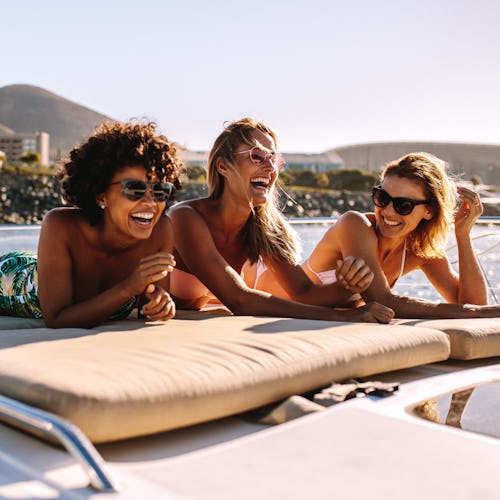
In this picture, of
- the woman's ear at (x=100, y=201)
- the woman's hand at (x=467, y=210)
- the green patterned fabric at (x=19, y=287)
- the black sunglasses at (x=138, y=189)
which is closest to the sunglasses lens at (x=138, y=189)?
the black sunglasses at (x=138, y=189)

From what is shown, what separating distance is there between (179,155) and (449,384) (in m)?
1.21

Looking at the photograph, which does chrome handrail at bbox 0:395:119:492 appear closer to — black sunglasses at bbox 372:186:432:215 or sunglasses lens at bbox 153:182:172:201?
sunglasses lens at bbox 153:182:172:201

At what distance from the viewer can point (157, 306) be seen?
2154 millimetres

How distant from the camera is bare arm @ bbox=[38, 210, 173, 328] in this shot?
6.91 ft

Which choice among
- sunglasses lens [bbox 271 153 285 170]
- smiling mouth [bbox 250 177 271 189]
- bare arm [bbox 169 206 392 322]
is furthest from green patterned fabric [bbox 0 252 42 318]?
sunglasses lens [bbox 271 153 285 170]

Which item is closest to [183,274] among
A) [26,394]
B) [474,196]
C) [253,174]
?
[253,174]

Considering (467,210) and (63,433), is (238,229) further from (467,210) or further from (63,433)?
(63,433)

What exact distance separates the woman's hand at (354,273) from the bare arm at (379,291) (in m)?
0.20

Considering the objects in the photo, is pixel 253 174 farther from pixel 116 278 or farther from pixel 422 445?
pixel 422 445

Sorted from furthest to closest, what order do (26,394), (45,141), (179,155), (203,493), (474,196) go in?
(45,141) < (474,196) < (179,155) < (26,394) < (203,493)

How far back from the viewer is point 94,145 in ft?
7.53

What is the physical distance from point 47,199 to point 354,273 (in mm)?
34790

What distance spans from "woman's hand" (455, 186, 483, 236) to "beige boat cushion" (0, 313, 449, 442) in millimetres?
1185

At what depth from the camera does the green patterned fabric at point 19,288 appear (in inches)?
101
